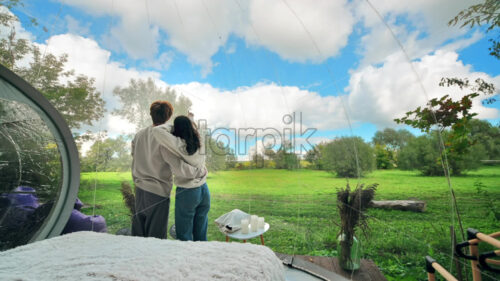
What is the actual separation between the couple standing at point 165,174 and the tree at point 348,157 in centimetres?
89

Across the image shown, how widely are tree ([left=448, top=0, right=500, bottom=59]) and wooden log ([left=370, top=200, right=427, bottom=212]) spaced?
738 mm

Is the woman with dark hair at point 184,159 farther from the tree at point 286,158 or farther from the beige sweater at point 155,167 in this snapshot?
the tree at point 286,158

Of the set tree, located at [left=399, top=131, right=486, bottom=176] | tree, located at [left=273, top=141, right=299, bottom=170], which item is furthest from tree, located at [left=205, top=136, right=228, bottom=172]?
tree, located at [left=399, top=131, right=486, bottom=176]

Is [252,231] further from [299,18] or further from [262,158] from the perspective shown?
[299,18]

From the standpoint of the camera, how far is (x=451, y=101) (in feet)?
3.17

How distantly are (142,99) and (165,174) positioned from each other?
0.98 metres

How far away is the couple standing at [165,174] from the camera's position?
4.76ft

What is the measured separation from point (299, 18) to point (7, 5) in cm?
215

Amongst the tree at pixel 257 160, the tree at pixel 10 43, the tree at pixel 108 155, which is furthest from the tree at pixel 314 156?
the tree at pixel 10 43

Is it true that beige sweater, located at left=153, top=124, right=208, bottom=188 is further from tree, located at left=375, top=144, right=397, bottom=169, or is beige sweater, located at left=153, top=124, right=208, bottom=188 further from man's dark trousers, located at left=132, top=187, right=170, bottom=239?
tree, located at left=375, top=144, right=397, bottom=169

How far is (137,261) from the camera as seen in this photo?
79 centimetres

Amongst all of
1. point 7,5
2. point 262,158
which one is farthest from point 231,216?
point 7,5

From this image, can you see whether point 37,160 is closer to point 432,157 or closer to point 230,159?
point 230,159

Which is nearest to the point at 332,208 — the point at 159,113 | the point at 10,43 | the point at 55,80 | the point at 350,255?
the point at 350,255
